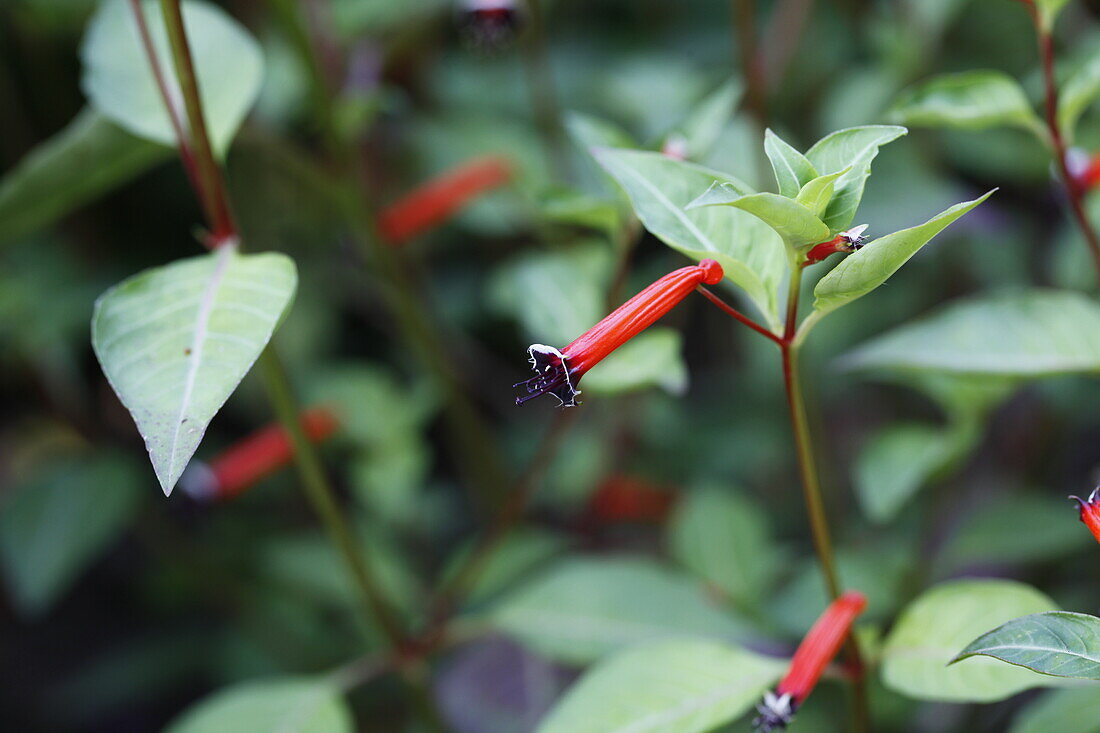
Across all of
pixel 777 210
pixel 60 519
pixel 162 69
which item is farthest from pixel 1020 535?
pixel 60 519

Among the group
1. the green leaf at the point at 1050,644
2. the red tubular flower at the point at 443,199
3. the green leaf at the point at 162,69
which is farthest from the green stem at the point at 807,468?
the red tubular flower at the point at 443,199

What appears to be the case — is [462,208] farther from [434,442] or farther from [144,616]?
[144,616]

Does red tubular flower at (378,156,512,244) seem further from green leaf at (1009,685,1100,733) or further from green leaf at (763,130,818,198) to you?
green leaf at (1009,685,1100,733)

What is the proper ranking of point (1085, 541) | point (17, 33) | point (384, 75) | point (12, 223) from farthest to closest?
point (384, 75) < point (17, 33) < point (1085, 541) < point (12, 223)

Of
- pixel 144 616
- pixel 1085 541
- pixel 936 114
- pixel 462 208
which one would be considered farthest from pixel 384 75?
pixel 1085 541

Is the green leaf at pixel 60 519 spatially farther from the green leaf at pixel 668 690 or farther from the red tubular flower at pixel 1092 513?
the red tubular flower at pixel 1092 513
